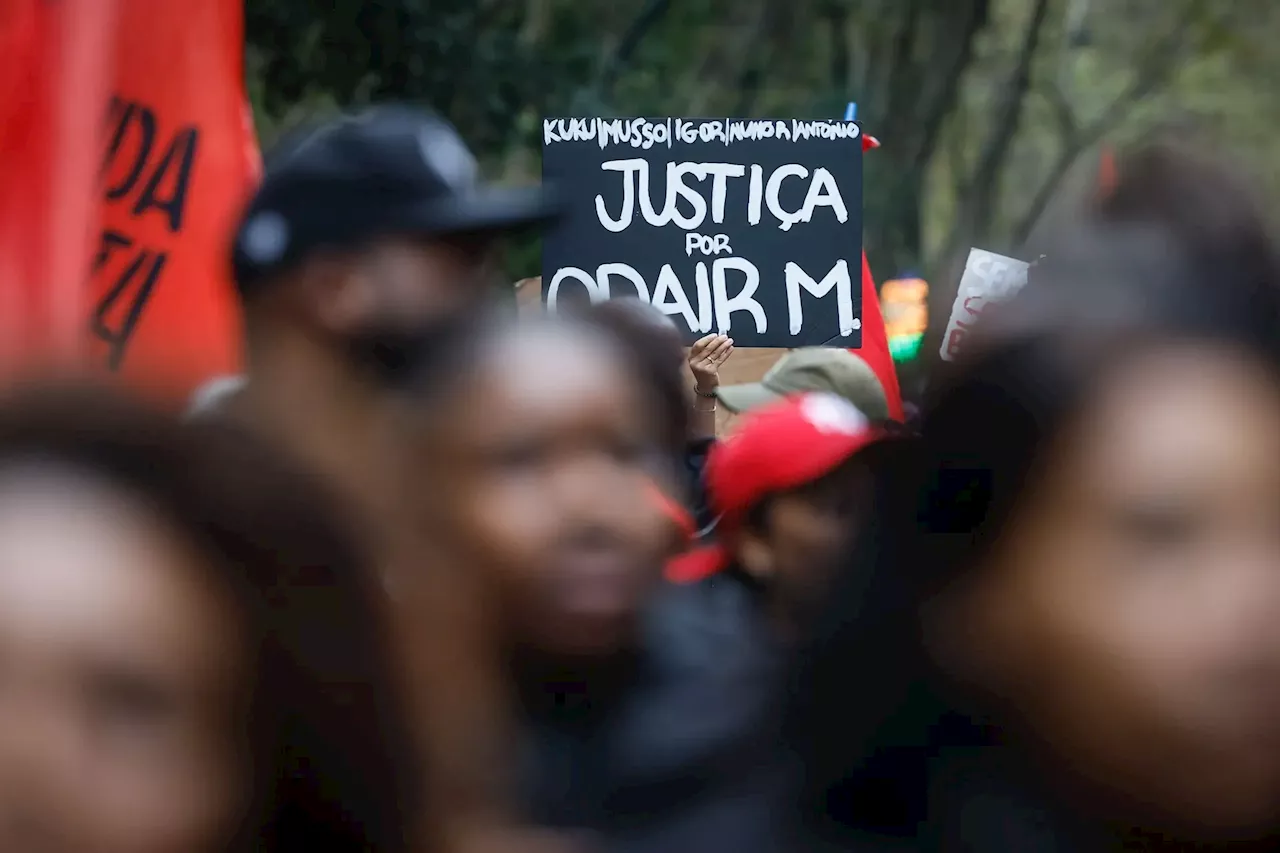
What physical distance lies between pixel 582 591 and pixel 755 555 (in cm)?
99

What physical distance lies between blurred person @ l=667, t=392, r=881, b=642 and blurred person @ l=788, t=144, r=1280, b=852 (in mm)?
683

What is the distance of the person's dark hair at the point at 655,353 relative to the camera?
1.63 m

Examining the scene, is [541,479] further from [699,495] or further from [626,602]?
[699,495]

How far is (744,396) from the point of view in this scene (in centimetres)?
390

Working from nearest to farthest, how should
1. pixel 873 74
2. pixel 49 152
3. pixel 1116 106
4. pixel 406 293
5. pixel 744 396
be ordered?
1. pixel 406 293
2. pixel 49 152
3. pixel 744 396
4. pixel 873 74
5. pixel 1116 106

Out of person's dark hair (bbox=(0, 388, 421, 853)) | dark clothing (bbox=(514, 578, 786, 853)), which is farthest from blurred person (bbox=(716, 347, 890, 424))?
person's dark hair (bbox=(0, 388, 421, 853))

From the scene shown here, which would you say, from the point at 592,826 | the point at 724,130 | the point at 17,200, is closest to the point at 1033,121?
the point at 724,130

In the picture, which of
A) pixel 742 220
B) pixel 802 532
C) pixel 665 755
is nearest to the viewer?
pixel 665 755

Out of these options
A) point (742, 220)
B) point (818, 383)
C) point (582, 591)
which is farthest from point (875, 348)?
point (582, 591)

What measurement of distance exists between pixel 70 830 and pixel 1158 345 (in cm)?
77

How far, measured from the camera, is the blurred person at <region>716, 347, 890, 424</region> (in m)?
3.24

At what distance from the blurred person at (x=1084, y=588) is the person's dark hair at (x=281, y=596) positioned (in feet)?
1.42

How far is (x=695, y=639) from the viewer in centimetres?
165

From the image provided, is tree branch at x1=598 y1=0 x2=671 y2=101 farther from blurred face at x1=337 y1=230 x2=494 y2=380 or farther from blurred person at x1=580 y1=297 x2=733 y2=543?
blurred face at x1=337 y1=230 x2=494 y2=380
